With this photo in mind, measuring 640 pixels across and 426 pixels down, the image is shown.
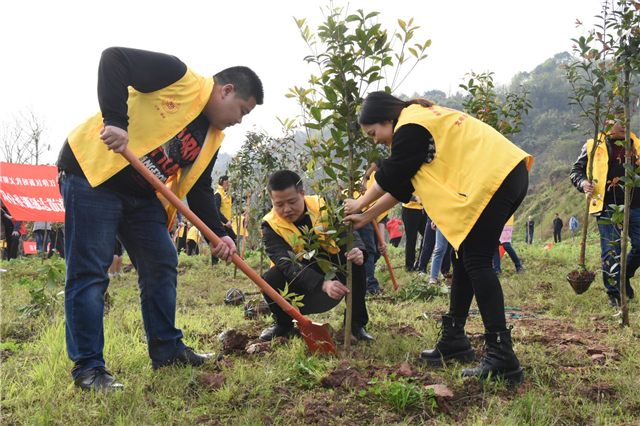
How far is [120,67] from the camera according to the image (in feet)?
7.31

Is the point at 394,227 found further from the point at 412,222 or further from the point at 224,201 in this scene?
the point at 224,201

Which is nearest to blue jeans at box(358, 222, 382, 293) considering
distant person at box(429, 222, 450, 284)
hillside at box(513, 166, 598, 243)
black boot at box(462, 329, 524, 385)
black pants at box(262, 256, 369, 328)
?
distant person at box(429, 222, 450, 284)

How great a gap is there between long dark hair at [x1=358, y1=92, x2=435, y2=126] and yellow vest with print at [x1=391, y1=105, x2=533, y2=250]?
8 centimetres

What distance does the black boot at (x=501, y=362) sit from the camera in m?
2.27

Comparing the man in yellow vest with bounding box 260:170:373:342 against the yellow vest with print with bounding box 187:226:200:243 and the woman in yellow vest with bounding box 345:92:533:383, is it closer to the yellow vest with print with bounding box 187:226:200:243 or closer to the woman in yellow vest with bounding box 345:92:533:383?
the woman in yellow vest with bounding box 345:92:533:383

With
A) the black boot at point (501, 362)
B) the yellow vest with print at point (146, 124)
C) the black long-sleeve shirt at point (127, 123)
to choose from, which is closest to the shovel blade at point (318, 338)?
the black long-sleeve shirt at point (127, 123)

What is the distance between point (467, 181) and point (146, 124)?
168cm

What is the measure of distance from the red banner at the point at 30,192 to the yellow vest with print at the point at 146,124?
271 inches

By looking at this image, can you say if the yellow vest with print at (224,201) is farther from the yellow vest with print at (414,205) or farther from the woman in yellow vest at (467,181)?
the woman in yellow vest at (467,181)

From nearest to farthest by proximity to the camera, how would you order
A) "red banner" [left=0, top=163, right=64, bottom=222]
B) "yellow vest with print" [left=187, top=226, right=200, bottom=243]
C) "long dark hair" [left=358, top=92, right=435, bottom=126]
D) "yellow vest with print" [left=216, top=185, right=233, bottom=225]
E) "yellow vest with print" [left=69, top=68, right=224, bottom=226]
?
"yellow vest with print" [left=69, top=68, right=224, bottom=226] < "long dark hair" [left=358, top=92, right=435, bottom=126] < "red banner" [left=0, top=163, right=64, bottom=222] < "yellow vest with print" [left=216, top=185, right=233, bottom=225] < "yellow vest with print" [left=187, top=226, right=200, bottom=243]

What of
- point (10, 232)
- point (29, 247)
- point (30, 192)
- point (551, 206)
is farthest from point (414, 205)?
point (551, 206)

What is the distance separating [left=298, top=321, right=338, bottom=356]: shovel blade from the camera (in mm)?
2828

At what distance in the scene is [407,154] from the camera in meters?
2.39

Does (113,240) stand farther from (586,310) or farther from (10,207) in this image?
(10,207)
